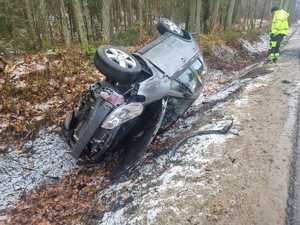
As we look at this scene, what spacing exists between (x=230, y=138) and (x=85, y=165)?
2.50 meters

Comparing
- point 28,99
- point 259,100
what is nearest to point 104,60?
point 28,99

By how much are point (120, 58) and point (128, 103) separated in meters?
0.76

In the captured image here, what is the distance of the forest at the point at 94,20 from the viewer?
411 inches

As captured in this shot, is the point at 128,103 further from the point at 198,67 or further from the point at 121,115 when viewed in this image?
the point at 198,67

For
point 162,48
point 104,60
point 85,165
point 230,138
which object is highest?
point 104,60

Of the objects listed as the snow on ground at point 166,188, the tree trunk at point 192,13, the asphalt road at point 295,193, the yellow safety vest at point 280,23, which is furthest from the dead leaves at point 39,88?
the yellow safety vest at point 280,23

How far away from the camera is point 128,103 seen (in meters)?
4.87

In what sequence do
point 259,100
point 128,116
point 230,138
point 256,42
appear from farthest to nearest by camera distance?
1. point 256,42
2. point 259,100
3. point 230,138
4. point 128,116

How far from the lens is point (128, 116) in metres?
4.82

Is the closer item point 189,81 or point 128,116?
point 128,116

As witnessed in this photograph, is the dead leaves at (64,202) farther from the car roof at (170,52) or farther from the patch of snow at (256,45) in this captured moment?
the patch of snow at (256,45)

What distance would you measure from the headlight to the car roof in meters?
1.22

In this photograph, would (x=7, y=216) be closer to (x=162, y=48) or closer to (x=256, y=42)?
(x=162, y=48)

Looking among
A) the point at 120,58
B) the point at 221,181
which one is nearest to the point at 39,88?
the point at 120,58
